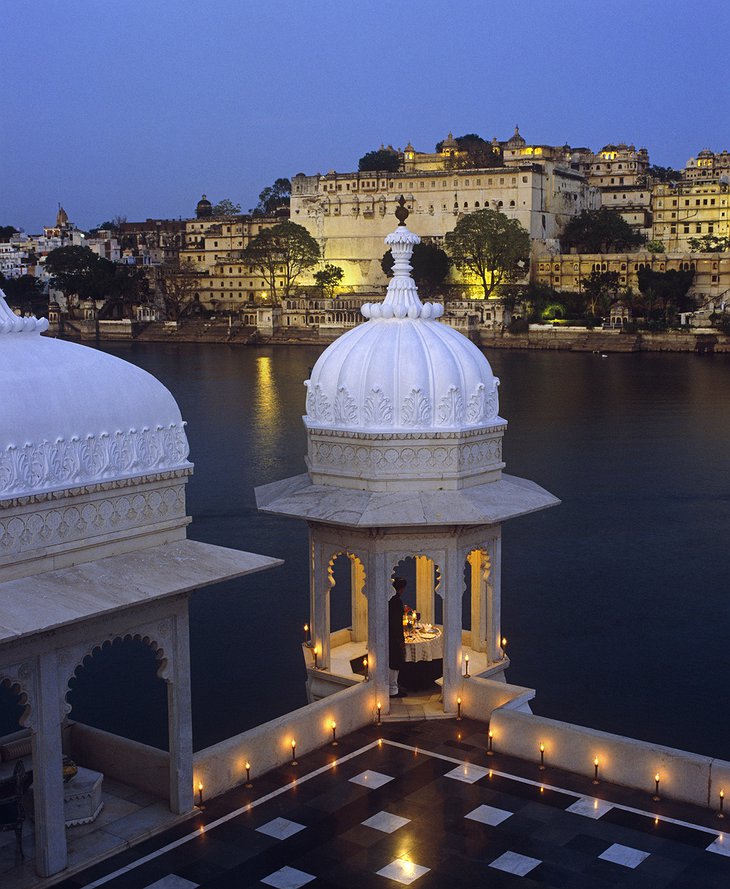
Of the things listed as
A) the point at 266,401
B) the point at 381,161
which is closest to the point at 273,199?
the point at 381,161

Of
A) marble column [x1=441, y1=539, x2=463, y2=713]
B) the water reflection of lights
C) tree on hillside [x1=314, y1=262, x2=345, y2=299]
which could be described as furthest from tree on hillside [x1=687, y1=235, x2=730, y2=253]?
marble column [x1=441, y1=539, x2=463, y2=713]

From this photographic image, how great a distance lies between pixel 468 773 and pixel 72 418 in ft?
11.2

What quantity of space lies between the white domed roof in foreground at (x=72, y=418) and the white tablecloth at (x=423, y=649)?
10.5 feet

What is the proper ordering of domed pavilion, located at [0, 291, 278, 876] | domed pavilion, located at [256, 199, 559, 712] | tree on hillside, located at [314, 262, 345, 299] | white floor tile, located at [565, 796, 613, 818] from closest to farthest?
domed pavilion, located at [0, 291, 278, 876]
white floor tile, located at [565, 796, 613, 818]
domed pavilion, located at [256, 199, 559, 712]
tree on hillside, located at [314, 262, 345, 299]

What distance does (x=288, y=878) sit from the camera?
6.48m

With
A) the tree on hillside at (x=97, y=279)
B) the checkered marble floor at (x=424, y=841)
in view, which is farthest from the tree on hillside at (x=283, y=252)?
the checkered marble floor at (x=424, y=841)

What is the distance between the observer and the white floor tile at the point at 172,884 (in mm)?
6363

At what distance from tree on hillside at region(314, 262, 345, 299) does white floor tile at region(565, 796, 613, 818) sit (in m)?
65.1

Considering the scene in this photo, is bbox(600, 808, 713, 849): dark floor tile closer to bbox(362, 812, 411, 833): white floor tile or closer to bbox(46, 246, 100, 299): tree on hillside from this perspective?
bbox(362, 812, 411, 833): white floor tile

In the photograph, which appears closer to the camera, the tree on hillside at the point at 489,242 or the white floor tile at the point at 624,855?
the white floor tile at the point at 624,855

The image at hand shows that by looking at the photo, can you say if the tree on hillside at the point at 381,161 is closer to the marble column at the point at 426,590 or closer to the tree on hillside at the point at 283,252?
the tree on hillside at the point at 283,252

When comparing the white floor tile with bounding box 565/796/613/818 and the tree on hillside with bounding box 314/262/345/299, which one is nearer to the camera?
the white floor tile with bounding box 565/796/613/818

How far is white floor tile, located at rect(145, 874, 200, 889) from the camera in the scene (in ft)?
20.9

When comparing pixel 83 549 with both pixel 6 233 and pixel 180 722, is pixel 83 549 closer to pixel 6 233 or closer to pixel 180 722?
pixel 180 722
